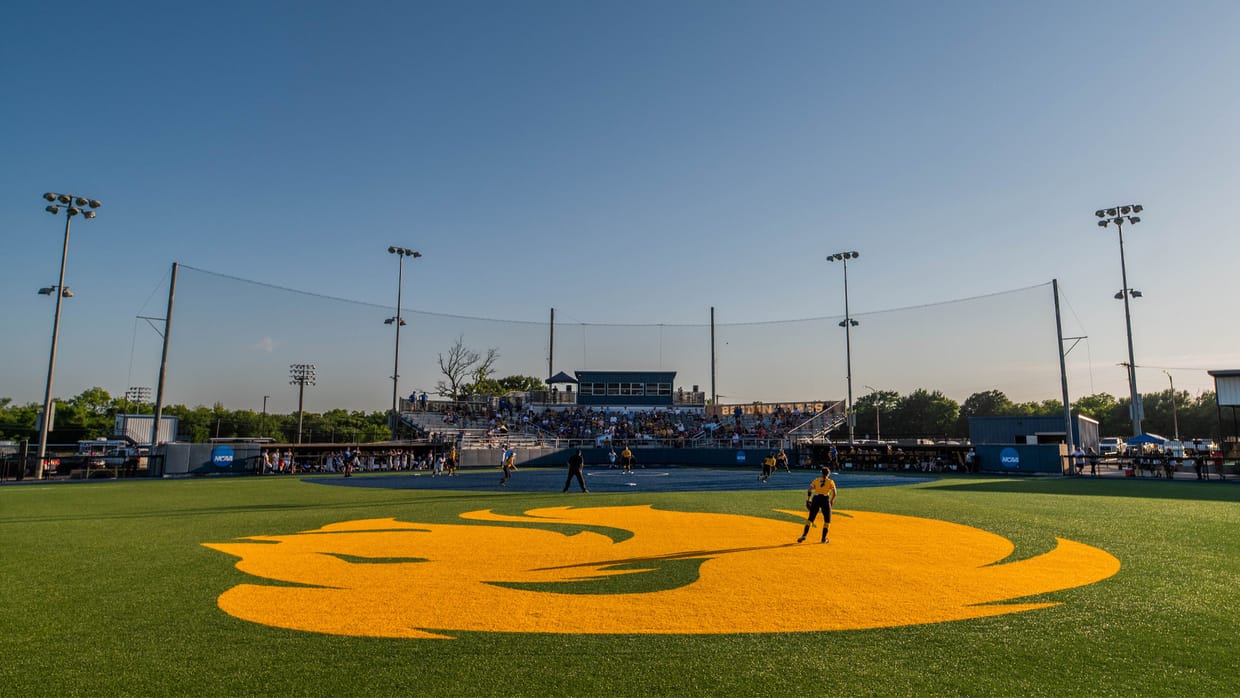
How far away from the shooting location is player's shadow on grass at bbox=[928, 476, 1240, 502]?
838 inches

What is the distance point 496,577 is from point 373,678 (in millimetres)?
3976

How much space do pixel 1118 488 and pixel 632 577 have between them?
78.2 ft

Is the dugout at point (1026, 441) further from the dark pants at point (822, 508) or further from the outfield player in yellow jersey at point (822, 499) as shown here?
the dark pants at point (822, 508)

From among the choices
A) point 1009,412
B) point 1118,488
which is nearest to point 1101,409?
point 1009,412

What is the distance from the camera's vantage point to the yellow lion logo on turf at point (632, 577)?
23.1 feet

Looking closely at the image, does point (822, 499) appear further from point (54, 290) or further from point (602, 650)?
point (54, 290)

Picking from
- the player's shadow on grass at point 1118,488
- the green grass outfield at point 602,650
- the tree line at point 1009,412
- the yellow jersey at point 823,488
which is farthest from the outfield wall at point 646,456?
the tree line at point 1009,412

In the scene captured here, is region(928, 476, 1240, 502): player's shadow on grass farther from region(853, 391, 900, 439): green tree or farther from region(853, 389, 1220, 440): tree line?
region(853, 391, 900, 439): green tree

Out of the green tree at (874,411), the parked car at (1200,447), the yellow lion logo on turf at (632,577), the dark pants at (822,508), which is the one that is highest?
the green tree at (874,411)

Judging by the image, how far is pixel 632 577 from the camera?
9.12 m

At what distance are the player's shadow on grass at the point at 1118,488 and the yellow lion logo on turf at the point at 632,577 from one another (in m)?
11.8

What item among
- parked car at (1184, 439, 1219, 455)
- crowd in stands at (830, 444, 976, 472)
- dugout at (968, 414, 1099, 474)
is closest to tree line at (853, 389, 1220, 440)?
parked car at (1184, 439, 1219, 455)

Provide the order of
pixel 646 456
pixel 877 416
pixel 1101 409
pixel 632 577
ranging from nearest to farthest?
pixel 632 577 < pixel 646 456 < pixel 877 416 < pixel 1101 409

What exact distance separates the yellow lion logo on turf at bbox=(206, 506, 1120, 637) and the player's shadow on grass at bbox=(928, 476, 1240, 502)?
38.8ft
